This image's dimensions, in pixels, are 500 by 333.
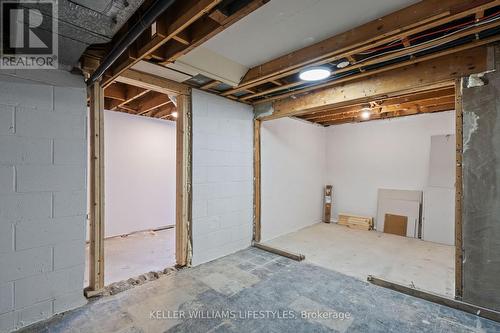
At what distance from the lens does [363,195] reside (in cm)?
557

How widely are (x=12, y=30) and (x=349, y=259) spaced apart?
4.24 m

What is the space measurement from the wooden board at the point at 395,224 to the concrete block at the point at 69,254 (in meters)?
5.31

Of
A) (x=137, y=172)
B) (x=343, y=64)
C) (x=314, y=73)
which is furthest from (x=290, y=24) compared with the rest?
(x=137, y=172)

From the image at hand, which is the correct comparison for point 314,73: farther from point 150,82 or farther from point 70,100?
point 70,100

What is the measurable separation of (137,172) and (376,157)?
523cm

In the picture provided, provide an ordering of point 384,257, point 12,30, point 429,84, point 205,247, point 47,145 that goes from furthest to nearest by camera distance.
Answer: point 384,257 → point 205,247 → point 429,84 → point 47,145 → point 12,30

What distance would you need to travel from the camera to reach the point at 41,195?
206 centimetres

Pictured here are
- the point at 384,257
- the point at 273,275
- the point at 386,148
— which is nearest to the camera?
the point at 273,275

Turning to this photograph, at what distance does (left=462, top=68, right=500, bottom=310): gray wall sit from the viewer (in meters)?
2.14

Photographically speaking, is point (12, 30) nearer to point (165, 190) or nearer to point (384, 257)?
point (165, 190)

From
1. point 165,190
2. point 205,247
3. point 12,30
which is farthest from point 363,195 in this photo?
point 12,30

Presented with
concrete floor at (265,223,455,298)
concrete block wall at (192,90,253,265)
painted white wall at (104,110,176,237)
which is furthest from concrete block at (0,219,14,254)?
concrete floor at (265,223,455,298)

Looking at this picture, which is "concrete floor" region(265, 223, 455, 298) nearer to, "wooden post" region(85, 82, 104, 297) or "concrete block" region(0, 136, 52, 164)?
"wooden post" region(85, 82, 104, 297)

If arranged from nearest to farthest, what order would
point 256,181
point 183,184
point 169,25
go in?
point 169,25
point 183,184
point 256,181
